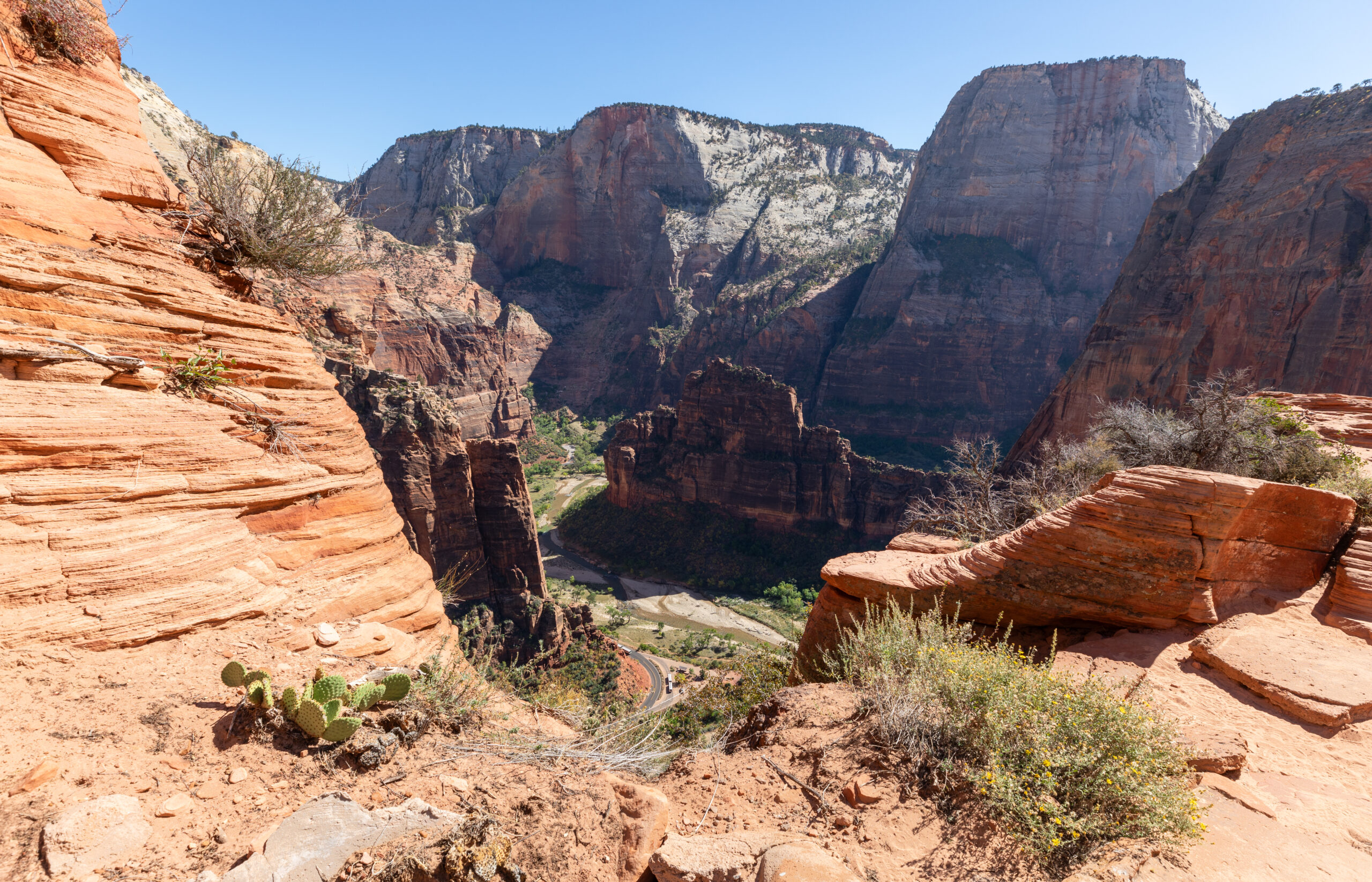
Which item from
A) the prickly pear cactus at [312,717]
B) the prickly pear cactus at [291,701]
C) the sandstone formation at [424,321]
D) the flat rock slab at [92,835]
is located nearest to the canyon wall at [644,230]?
the sandstone formation at [424,321]

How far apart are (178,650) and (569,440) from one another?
A: 76.5 metres

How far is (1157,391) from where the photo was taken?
3484 centimetres

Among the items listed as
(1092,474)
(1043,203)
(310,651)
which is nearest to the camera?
(310,651)

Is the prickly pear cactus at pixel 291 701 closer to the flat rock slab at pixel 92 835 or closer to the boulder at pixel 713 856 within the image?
the flat rock slab at pixel 92 835

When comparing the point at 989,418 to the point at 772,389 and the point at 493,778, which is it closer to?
the point at 772,389

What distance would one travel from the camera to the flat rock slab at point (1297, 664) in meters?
5.79

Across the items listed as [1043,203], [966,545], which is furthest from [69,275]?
[1043,203]

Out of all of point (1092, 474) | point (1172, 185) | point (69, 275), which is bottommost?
point (1092, 474)

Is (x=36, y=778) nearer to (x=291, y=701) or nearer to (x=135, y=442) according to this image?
(x=291, y=701)

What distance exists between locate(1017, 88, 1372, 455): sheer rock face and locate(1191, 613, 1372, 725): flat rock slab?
31189 millimetres

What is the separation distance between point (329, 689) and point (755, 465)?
44.8 metres

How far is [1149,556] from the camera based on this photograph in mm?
7500

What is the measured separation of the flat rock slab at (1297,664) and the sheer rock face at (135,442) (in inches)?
374

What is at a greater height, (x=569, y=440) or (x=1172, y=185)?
(x=1172, y=185)
